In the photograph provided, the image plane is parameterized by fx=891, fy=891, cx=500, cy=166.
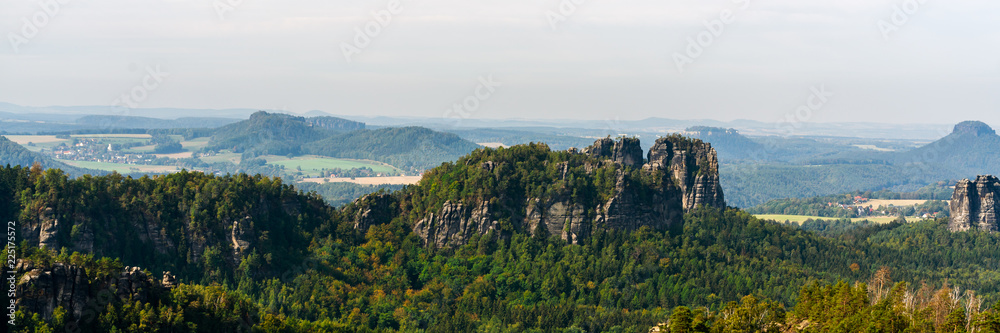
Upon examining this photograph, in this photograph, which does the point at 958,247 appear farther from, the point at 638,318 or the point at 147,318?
the point at 147,318

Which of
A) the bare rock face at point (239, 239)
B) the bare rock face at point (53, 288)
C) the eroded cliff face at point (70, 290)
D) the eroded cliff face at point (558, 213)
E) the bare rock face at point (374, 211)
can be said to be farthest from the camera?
the bare rock face at point (374, 211)

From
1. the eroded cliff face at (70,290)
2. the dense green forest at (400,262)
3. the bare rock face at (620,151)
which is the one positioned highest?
the bare rock face at (620,151)

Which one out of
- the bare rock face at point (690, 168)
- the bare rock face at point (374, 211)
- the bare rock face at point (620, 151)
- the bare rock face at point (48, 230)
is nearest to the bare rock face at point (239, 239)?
the bare rock face at point (374, 211)

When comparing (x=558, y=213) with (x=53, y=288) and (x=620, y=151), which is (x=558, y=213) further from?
(x=53, y=288)

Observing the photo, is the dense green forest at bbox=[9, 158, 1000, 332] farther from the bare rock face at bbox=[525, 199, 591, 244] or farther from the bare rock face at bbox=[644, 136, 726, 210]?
the bare rock face at bbox=[644, 136, 726, 210]

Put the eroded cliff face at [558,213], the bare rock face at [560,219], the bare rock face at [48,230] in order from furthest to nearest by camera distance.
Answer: the bare rock face at [560,219] → the eroded cliff face at [558,213] → the bare rock face at [48,230]

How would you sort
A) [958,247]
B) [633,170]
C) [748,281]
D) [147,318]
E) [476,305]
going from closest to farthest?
[147,318] < [476,305] < [748,281] < [633,170] < [958,247]

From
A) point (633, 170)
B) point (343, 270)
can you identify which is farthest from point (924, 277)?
point (343, 270)

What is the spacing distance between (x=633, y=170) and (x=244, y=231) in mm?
69200

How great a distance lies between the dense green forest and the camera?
126 metres

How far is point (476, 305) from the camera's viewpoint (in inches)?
5236

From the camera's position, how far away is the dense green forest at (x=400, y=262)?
126 meters

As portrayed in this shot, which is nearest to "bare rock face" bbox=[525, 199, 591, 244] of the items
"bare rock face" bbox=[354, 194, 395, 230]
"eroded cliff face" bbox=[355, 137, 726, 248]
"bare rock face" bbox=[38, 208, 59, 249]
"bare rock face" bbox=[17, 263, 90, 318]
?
"eroded cliff face" bbox=[355, 137, 726, 248]

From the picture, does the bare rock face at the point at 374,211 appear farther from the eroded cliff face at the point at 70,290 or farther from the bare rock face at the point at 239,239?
the eroded cliff face at the point at 70,290
